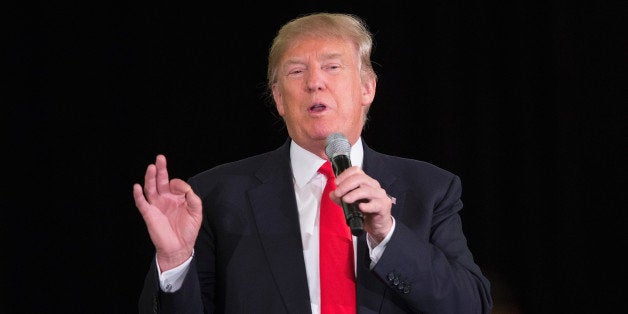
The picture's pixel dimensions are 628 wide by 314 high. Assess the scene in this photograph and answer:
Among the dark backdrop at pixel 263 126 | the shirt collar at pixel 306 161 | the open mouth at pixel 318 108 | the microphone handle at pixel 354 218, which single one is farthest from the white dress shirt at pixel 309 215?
the dark backdrop at pixel 263 126

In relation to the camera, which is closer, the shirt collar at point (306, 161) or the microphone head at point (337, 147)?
the microphone head at point (337, 147)

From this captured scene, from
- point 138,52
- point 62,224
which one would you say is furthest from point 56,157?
point 138,52

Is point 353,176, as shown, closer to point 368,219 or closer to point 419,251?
point 368,219

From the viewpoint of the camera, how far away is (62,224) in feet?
10.4

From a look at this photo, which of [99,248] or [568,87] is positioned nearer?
[568,87]

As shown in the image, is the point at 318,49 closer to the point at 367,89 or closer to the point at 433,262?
the point at 367,89

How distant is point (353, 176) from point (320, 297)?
416mm

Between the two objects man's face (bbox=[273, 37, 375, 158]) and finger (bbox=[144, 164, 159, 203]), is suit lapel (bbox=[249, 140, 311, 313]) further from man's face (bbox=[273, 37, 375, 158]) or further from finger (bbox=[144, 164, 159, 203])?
finger (bbox=[144, 164, 159, 203])

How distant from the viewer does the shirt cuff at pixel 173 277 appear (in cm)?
167

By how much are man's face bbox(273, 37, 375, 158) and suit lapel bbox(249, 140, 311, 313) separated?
11 centimetres

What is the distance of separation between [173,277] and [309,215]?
374 mm

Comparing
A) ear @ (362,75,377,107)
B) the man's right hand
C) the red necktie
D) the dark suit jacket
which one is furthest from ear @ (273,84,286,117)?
the man's right hand

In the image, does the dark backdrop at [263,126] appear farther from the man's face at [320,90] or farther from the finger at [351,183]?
the finger at [351,183]

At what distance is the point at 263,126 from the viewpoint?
3.27 m
